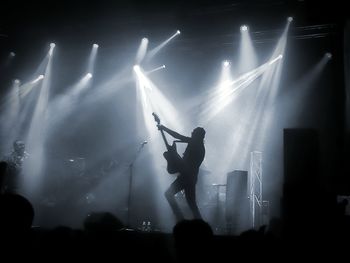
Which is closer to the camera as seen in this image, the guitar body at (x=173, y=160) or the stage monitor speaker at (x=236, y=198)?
the guitar body at (x=173, y=160)

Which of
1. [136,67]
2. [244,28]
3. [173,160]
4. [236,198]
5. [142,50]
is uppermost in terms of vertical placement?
[244,28]

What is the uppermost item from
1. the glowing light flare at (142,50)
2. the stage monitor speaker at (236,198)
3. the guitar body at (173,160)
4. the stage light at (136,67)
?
the glowing light flare at (142,50)

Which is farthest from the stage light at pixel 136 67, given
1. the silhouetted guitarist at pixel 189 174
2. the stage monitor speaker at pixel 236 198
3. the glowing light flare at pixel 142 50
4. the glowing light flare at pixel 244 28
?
the silhouetted guitarist at pixel 189 174

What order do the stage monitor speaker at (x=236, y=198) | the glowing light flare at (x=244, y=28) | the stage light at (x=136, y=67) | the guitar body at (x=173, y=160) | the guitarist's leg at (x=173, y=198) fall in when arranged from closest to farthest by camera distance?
the guitarist's leg at (x=173, y=198) → the guitar body at (x=173, y=160) → the stage monitor speaker at (x=236, y=198) → the glowing light flare at (x=244, y=28) → the stage light at (x=136, y=67)

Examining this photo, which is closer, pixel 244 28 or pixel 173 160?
pixel 173 160

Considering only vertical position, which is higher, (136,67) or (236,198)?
(136,67)

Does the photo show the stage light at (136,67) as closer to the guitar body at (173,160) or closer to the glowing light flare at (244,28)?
the glowing light flare at (244,28)

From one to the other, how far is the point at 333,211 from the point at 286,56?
906 centimetres

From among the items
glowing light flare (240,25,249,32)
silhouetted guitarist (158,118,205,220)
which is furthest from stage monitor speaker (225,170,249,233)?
glowing light flare (240,25,249,32)

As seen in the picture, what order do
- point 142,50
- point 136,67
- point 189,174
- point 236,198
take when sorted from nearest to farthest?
1. point 189,174
2. point 236,198
3. point 142,50
4. point 136,67

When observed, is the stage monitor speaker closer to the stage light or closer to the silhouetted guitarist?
the silhouetted guitarist

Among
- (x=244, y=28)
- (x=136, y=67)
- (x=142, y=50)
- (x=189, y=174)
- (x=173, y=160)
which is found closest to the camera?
(x=189, y=174)

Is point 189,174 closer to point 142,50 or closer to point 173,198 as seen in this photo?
point 173,198

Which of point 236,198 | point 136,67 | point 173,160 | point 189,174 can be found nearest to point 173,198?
point 189,174
